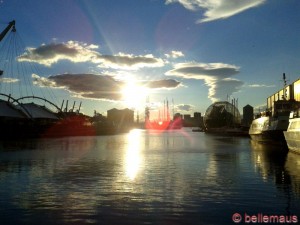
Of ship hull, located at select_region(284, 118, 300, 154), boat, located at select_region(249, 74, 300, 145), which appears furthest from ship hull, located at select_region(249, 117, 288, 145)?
ship hull, located at select_region(284, 118, 300, 154)

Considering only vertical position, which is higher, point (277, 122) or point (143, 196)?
point (277, 122)

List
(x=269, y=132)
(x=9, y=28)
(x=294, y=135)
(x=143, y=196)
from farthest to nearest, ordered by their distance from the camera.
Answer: (x=9, y=28), (x=269, y=132), (x=294, y=135), (x=143, y=196)

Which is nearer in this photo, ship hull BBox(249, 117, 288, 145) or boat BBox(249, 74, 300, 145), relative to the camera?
boat BBox(249, 74, 300, 145)

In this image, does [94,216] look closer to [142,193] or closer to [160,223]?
[160,223]

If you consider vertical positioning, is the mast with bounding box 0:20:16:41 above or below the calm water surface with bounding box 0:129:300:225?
above

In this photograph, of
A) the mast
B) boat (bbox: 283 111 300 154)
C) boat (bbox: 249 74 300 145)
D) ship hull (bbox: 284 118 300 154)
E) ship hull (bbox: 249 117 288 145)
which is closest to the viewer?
ship hull (bbox: 284 118 300 154)

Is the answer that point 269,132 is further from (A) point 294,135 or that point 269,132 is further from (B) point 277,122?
(A) point 294,135

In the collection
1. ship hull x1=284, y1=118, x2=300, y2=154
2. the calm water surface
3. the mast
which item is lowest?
the calm water surface

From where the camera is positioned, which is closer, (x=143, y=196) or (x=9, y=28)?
(x=143, y=196)

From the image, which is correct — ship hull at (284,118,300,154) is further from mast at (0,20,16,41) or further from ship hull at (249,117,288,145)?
mast at (0,20,16,41)

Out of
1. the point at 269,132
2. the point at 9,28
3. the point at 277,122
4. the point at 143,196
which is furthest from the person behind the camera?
the point at 9,28

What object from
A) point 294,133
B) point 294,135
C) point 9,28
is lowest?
point 294,135

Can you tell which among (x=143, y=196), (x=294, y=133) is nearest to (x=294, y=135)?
(x=294, y=133)

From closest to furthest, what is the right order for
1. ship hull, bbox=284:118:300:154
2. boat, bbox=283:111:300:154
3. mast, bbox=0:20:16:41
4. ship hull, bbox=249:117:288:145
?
ship hull, bbox=284:118:300:154, boat, bbox=283:111:300:154, ship hull, bbox=249:117:288:145, mast, bbox=0:20:16:41
